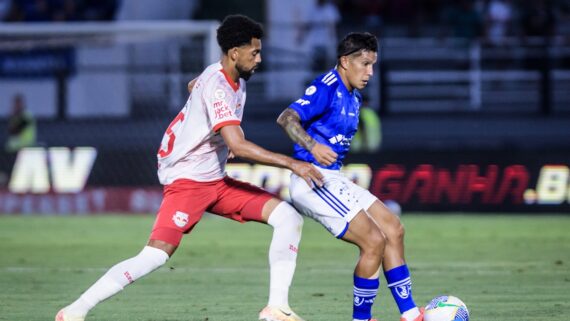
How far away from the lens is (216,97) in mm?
7766

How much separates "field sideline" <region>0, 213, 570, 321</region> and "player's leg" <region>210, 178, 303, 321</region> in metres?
0.77

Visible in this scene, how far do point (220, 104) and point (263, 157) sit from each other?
0.48 metres

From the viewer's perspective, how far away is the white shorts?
7.86 meters

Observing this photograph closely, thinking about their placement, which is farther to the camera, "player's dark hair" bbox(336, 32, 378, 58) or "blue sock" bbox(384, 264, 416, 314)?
"player's dark hair" bbox(336, 32, 378, 58)

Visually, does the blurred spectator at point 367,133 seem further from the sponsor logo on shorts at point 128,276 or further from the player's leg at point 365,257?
→ the sponsor logo on shorts at point 128,276

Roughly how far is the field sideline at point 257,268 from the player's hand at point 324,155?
5.00 ft

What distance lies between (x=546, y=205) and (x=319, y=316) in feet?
33.9

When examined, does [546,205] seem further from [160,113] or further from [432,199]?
[160,113]

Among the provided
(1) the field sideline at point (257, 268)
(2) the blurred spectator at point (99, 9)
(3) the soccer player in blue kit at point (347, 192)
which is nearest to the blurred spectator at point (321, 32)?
(2) the blurred spectator at point (99, 9)

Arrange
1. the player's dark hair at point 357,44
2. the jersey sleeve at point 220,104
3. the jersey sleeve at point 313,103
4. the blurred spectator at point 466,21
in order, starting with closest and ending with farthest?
the jersey sleeve at point 220,104, the jersey sleeve at point 313,103, the player's dark hair at point 357,44, the blurred spectator at point 466,21

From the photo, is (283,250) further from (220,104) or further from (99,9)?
(99,9)

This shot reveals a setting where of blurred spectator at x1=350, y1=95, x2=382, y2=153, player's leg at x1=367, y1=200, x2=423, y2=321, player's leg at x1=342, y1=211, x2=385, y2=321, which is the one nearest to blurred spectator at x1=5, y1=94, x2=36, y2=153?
blurred spectator at x1=350, y1=95, x2=382, y2=153

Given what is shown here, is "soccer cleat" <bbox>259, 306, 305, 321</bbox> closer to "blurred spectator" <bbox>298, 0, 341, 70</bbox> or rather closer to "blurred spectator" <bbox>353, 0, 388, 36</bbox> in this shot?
"blurred spectator" <bbox>298, 0, 341, 70</bbox>

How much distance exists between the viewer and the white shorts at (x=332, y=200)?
25.8 feet
